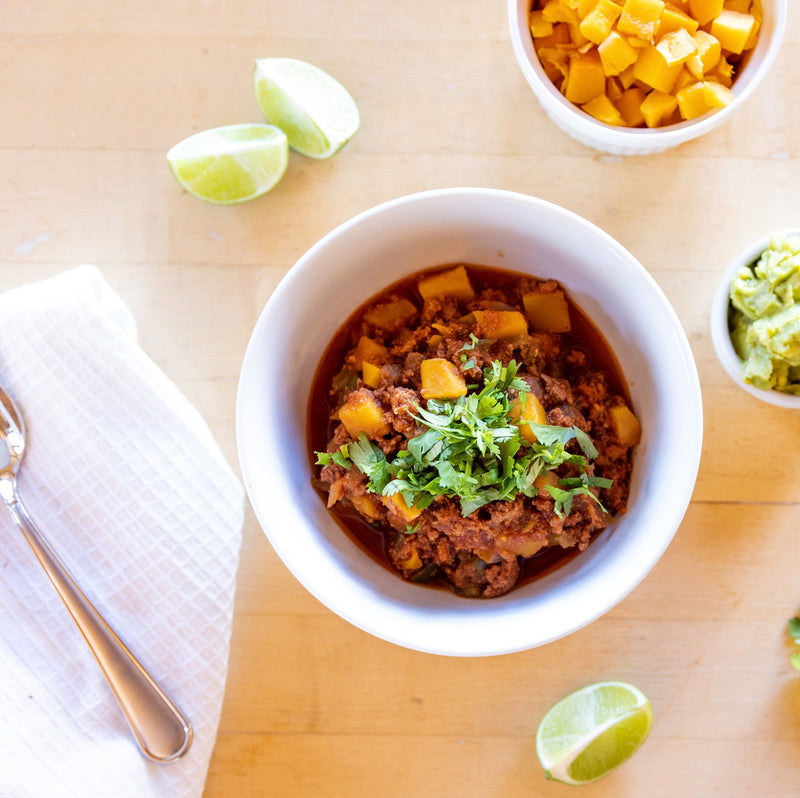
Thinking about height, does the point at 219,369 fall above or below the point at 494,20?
below

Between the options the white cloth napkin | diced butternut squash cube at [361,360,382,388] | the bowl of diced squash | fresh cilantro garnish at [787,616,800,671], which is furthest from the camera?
fresh cilantro garnish at [787,616,800,671]


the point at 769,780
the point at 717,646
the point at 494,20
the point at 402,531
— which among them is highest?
the point at 494,20

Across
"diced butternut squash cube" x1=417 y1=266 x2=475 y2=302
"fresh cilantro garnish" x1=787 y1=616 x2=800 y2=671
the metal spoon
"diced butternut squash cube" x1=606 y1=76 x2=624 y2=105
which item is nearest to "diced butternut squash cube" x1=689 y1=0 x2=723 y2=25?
"diced butternut squash cube" x1=606 y1=76 x2=624 y2=105

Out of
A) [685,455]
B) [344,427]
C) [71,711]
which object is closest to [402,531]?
[344,427]

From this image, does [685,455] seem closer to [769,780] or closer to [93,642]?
[769,780]

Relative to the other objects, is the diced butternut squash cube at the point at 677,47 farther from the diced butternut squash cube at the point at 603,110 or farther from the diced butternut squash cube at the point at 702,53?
the diced butternut squash cube at the point at 603,110

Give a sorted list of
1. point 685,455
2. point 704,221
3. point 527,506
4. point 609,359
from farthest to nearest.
→ 1. point 704,221
2. point 609,359
3. point 527,506
4. point 685,455

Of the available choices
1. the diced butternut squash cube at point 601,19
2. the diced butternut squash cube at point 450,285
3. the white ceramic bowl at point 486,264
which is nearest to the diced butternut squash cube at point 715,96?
the diced butternut squash cube at point 601,19

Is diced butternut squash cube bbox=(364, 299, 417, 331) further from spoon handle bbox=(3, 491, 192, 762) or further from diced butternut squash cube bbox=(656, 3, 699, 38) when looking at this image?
spoon handle bbox=(3, 491, 192, 762)
